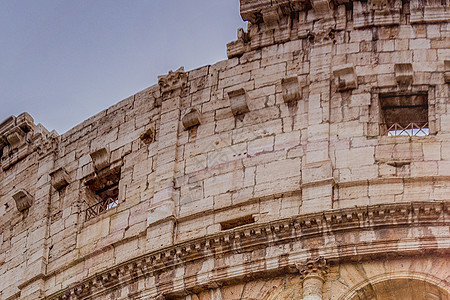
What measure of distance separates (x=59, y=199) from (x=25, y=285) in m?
2.56

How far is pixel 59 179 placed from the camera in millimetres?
39000

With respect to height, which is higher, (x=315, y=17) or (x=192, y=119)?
(x=315, y=17)

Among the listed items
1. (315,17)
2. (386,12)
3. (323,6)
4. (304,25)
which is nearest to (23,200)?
(304,25)

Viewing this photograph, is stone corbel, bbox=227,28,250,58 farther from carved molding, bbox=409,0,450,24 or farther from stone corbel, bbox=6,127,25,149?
stone corbel, bbox=6,127,25,149

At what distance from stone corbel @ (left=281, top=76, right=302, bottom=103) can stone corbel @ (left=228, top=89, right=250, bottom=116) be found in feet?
2.99

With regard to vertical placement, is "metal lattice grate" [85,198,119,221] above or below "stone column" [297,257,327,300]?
above

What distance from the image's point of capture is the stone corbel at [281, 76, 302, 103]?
36.2m

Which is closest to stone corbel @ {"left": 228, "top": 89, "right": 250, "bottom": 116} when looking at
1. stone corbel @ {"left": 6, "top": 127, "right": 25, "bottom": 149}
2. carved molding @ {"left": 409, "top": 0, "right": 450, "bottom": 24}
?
carved molding @ {"left": 409, "top": 0, "right": 450, "bottom": 24}

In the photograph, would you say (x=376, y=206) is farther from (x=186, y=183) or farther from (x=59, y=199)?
(x=59, y=199)

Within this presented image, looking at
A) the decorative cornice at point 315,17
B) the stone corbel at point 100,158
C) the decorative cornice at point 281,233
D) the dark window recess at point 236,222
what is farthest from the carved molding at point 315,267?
the stone corbel at point 100,158

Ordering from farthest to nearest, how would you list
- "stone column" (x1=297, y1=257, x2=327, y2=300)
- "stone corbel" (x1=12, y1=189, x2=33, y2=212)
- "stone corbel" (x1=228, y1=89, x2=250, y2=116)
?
"stone corbel" (x1=12, y1=189, x2=33, y2=212)
"stone corbel" (x1=228, y1=89, x2=250, y2=116)
"stone column" (x1=297, y1=257, x2=327, y2=300)

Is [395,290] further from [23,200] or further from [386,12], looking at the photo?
[23,200]

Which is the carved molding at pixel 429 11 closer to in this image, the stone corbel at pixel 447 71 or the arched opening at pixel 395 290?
the stone corbel at pixel 447 71

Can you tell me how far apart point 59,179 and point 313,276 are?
9023mm
